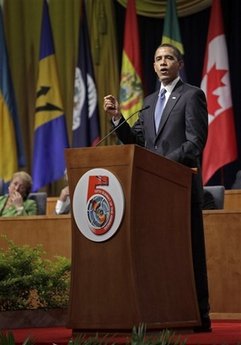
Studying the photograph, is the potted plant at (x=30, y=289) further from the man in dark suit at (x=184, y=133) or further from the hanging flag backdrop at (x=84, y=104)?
the hanging flag backdrop at (x=84, y=104)

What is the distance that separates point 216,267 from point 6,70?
5635mm

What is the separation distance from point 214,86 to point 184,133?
562 cm

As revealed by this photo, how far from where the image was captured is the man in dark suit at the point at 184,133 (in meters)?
4.27

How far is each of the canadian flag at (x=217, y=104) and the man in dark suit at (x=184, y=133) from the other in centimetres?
538

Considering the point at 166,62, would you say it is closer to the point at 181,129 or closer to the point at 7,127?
the point at 181,129

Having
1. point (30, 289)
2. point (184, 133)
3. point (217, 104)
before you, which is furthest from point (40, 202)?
point (184, 133)

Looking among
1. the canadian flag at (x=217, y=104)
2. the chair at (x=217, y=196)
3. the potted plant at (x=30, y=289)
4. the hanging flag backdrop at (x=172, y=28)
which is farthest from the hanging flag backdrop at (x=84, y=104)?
the potted plant at (x=30, y=289)

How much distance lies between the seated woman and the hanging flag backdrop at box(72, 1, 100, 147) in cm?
279

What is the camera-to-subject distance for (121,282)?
3846 millimetres

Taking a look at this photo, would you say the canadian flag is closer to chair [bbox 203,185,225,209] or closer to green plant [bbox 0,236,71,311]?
chair [bbox 203,185,225,209]

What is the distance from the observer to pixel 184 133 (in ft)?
14.3

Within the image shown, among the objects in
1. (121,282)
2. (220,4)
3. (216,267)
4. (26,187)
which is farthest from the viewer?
(220,4)

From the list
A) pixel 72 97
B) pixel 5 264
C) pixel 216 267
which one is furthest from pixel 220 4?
pixel 5 264

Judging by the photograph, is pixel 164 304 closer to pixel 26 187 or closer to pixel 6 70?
pixel 26 187
